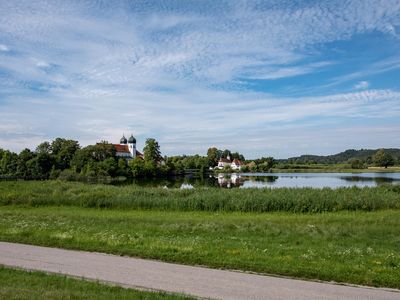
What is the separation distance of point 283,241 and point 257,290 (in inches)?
217

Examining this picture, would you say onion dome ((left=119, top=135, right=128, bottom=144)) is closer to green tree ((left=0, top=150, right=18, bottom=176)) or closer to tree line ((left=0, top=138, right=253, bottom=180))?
tree line ((left=0, top=138, right=253, bottom=180))

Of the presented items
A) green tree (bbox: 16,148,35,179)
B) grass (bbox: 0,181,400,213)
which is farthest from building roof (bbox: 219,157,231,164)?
grass (bbox: 0,181,400,213)

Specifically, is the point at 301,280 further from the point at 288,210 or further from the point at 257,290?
the point at 288,210

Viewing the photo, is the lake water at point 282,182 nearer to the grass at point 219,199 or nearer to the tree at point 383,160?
the grass at point 219,199

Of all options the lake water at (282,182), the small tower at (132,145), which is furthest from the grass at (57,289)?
the small tower at (132,145)

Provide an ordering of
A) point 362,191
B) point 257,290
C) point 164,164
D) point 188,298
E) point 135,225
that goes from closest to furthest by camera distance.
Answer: point 188,298
point 257,290
point 135,225
point 362,191
point 164,164

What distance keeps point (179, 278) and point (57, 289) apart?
7.67ft

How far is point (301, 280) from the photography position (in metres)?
7.89

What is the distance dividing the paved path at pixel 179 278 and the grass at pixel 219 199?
15588mm

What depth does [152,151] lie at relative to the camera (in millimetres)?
118375

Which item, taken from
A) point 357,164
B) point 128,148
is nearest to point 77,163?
point 128,148

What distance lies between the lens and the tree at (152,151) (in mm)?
116881

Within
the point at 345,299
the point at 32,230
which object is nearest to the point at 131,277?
the point at 345,299

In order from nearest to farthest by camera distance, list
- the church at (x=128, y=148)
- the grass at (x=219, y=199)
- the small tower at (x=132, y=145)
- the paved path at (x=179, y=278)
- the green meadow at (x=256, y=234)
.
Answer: the paved path at (x=179, y=278), the green meadow at (x=256, y=234), the grass at (x=219, y=199), the church at (x=128, y=148), the small tower at (x=132, y=145)
